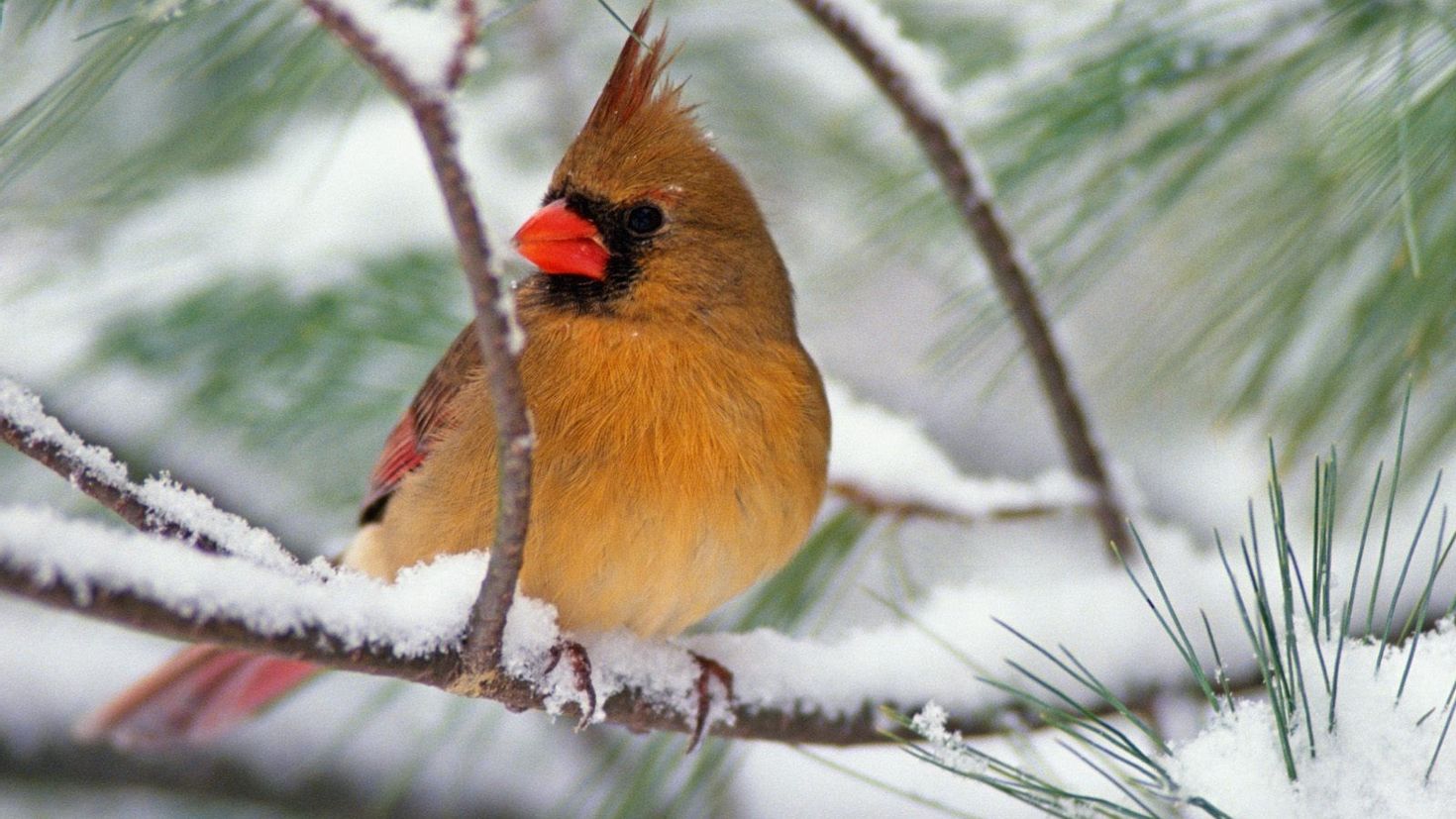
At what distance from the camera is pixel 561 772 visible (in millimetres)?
2924

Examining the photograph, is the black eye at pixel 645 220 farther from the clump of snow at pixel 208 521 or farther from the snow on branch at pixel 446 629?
the clump of snow at pixel 208 521

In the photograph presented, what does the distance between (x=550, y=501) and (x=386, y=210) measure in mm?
1265

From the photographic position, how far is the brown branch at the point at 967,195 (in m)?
1.80

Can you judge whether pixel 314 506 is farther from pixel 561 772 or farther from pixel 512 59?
pixel 512 59

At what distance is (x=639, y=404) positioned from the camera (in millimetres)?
1688

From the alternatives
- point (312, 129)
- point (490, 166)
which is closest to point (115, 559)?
point (312, 129)

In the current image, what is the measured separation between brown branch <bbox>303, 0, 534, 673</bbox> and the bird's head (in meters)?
0.71

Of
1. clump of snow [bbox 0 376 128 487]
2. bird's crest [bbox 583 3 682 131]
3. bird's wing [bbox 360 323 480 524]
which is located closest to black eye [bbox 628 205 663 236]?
bird's crest [bbox 583 3 682 131]

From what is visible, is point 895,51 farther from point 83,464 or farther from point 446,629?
point 83,464

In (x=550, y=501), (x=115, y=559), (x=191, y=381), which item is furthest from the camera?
(x=191, y=381)

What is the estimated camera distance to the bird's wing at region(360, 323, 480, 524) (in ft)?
6.14

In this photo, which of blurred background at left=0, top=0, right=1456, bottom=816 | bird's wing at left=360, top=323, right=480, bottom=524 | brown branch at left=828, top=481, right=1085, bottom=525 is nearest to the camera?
blurred background at left=0, top=0, right=1456, bottom=816

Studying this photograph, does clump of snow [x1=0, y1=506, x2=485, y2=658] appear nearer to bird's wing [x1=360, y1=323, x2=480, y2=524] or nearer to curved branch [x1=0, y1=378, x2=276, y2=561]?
curved branch [x1=0, y1=378, x2=276, y2=561]

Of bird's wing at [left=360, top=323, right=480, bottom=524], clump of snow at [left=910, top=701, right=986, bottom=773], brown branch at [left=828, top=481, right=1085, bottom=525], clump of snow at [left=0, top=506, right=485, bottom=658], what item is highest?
brown branch at [left=828, top=481, right=1085, bottom=525]
